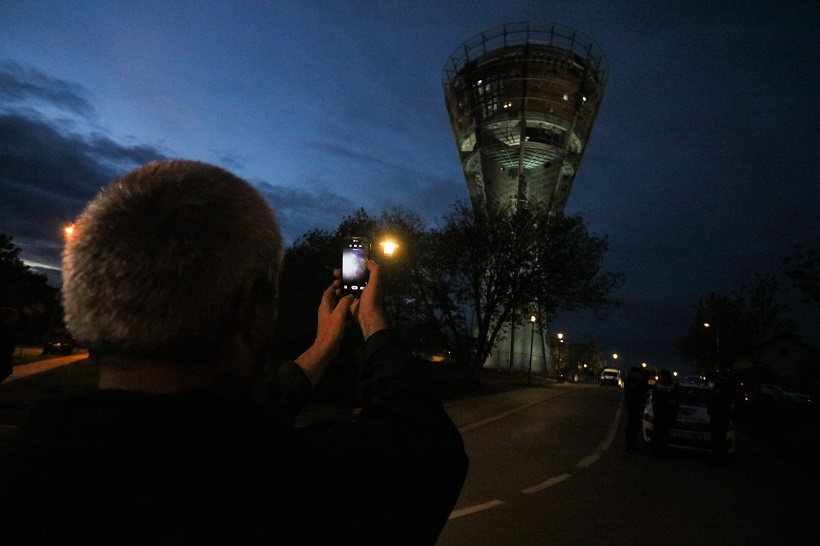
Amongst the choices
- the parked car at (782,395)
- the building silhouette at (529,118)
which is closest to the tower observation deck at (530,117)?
the building silhouette at (529,118)

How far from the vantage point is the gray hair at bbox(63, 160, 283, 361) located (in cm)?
109

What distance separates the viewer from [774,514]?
716 centimetres

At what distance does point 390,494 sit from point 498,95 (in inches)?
2647

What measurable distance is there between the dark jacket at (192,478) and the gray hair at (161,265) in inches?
6.1

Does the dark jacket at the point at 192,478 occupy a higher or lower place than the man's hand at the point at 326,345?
lower

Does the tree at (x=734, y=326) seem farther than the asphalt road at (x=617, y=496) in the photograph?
Yes

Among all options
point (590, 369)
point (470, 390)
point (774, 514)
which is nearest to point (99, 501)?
point (774, 514)

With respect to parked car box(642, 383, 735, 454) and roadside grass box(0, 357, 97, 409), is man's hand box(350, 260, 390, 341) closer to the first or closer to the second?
roadside grass box(0, 357, 97, 409)

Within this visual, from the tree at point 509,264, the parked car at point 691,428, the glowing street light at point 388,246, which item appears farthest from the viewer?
the tree at point 509,264

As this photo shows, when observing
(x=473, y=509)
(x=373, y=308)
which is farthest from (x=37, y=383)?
(x=373, y=308)

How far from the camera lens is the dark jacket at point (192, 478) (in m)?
0.86

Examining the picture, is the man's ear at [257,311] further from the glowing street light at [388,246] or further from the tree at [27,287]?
the tree at [27,287]

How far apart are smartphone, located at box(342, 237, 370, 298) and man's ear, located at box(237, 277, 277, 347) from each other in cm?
88

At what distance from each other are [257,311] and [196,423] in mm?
356
